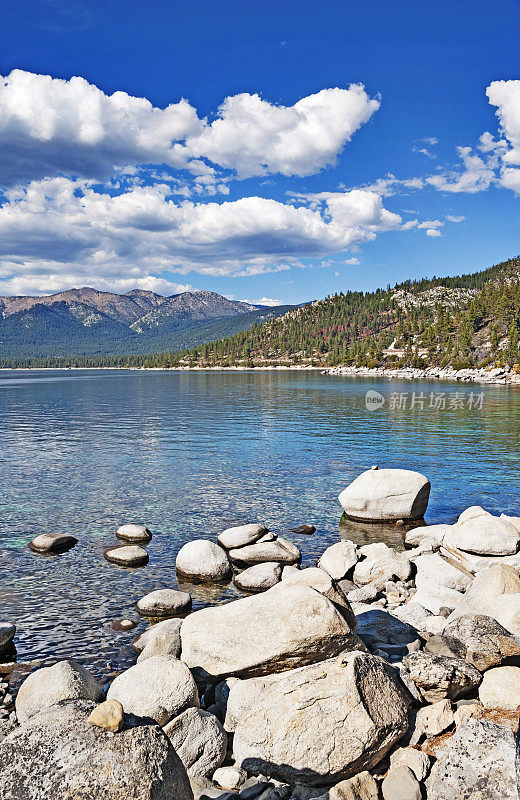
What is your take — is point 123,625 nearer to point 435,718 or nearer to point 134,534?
point 134,534

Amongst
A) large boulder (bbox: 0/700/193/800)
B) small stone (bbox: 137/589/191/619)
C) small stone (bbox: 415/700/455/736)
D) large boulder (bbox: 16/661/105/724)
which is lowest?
small stone (bbox: 137/589/191/619)

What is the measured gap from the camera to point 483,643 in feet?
35.2

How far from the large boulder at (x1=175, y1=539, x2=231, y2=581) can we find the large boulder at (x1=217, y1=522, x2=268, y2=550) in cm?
176

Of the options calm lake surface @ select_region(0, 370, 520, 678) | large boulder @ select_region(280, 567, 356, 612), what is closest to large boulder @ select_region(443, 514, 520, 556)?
calm lake surface @ select_region(0, 370, 520, 678)

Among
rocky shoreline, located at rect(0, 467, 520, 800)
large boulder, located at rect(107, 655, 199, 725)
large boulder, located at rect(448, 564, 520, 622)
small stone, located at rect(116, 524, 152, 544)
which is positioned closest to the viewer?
rocky shoreline, located at rect(0, 467, 520, 800)

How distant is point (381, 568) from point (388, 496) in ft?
24.4

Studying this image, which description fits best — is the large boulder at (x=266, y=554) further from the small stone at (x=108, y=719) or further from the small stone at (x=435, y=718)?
the small stone at (x=108, y=719)

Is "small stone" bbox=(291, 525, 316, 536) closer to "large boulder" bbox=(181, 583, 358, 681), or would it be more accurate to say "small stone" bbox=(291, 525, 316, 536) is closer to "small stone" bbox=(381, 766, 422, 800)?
"large boulder" bbox=(181, 583, 358, 681)

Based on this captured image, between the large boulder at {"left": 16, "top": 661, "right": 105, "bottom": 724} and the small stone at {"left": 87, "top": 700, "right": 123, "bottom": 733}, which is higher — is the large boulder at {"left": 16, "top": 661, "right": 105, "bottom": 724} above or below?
below

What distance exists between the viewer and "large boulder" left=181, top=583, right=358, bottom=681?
10.0 meters

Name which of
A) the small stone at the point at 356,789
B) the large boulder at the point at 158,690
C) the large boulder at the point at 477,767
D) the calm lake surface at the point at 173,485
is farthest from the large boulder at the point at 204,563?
the large boulder at the point at 477,767

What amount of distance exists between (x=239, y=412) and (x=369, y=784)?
67499mm

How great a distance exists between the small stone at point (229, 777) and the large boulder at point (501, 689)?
4.78 m

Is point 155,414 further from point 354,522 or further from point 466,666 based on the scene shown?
Result: point 466,666
